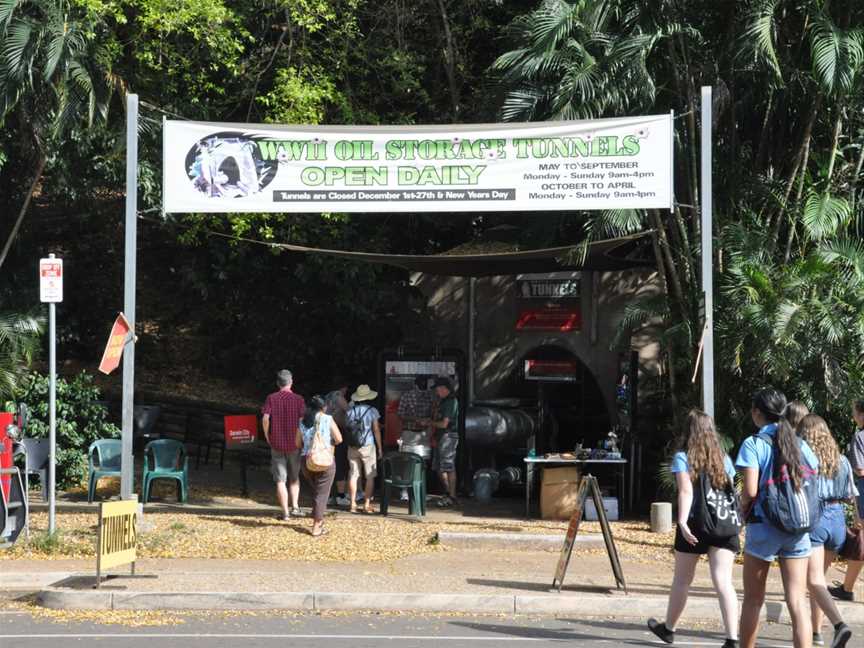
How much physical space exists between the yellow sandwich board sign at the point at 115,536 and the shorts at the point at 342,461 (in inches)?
231

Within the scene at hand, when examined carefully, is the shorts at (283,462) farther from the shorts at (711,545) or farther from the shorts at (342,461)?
the shorts at (711,545)

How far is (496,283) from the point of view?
2025 centimetres

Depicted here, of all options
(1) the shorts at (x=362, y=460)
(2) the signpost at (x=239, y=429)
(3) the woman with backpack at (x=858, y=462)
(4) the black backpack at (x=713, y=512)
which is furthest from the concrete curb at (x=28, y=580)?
(3) the woman with backpack at (x=858, y=462)

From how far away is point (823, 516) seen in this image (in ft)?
27.5

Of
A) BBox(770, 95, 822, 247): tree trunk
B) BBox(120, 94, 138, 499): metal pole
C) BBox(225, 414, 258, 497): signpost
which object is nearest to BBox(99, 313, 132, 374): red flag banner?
BBox(120, 94, 138, 499): metal pole

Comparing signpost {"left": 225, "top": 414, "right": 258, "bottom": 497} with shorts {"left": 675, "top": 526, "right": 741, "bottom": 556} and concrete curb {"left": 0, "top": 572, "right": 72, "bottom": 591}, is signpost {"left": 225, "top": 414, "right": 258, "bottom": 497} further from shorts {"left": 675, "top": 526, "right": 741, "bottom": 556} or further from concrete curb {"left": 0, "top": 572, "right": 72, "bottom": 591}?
shorts {"left": 675, "top": 526, "right": 741, "bottom": 556}

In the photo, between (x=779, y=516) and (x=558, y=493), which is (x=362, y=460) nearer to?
(x=558, y=493)

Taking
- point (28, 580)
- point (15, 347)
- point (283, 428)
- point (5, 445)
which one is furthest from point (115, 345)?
point (15, 347)

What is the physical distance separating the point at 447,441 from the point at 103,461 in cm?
444

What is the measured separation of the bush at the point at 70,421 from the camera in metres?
16.2

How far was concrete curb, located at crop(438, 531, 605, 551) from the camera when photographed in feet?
40.7

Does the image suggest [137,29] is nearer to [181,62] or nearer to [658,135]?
[181,62]

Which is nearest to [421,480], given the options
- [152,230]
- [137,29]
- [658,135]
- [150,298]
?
[658,135]

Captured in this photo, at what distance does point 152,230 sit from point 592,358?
8089mm
